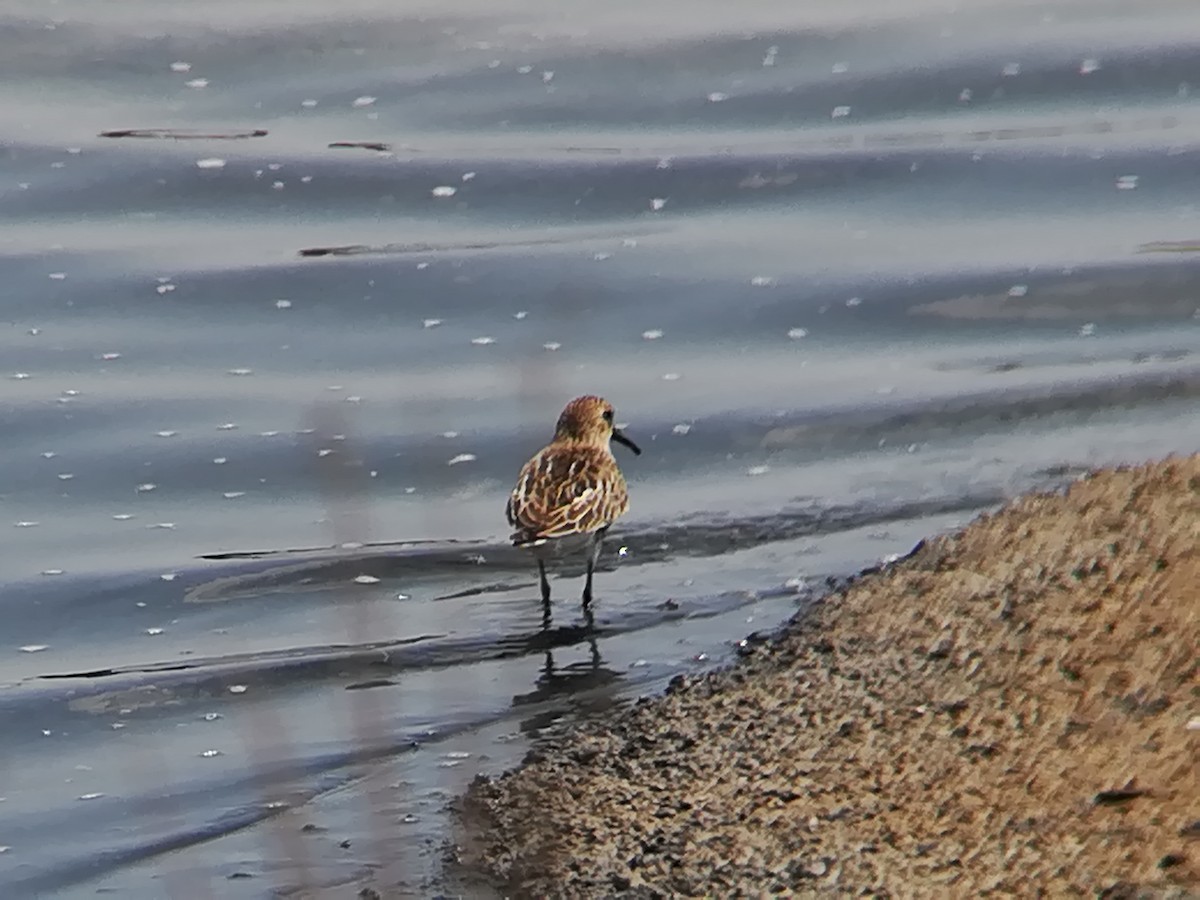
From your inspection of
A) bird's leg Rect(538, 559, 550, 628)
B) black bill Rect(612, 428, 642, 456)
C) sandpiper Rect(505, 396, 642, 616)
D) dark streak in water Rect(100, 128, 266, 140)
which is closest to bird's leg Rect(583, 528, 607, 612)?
sandpiper Rect(505, 396, 642, 616)

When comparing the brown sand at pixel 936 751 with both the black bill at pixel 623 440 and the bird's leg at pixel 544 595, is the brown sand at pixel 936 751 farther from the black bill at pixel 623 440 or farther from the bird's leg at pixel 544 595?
the black bill at pixel 623 440

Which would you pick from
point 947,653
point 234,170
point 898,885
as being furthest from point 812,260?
point 898,885

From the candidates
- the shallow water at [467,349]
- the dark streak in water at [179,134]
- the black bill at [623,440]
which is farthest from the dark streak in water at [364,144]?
the black bill at [623,440]

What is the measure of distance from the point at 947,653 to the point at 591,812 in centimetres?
111

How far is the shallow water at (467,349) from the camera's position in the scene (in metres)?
6.73

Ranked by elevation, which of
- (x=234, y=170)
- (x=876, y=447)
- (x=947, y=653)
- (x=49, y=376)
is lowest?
(x=947, y=653)

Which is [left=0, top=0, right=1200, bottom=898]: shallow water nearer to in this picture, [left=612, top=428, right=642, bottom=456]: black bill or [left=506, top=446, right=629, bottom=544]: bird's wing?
[left=612, top=428, right=642, bottom=456]: black bill

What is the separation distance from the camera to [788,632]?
682 cm

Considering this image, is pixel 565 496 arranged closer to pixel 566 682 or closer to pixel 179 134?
pixel 566 682

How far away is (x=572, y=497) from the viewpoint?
7594mm

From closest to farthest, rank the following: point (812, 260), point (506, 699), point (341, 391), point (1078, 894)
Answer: point (1078, 894) < point (506, 699) < point (341, 391) < point (812, 260)

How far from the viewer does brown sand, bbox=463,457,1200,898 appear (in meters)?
4.63

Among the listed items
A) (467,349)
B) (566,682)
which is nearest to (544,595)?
(566,682)

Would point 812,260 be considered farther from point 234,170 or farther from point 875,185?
point 234,170
